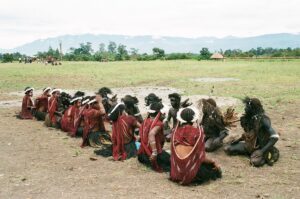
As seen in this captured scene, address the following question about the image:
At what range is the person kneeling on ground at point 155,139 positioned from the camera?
378 inches

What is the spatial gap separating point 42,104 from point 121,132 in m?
7.01

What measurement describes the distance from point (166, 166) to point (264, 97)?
40.6 feet

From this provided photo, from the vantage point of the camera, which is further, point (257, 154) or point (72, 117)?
point (72, 117)

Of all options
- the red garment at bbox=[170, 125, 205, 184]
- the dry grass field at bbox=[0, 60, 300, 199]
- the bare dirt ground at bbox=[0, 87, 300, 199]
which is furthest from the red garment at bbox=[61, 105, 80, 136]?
the red garment at bbox=[170, 125, 205, 184]

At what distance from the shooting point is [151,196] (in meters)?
8.27

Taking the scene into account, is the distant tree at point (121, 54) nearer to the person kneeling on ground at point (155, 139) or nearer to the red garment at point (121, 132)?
the red garment at point (121, 132)

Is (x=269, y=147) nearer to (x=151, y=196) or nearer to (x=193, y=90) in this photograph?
(x=151, y=196)

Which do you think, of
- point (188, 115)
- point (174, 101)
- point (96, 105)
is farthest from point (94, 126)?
point (188, 115)

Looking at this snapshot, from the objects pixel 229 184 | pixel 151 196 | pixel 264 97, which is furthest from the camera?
pixel 264 97

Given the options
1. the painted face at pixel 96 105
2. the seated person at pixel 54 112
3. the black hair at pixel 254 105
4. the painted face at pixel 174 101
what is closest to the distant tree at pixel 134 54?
the seated person at pixel 54 112

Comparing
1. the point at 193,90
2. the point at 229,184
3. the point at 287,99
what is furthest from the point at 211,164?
the point at 193,90

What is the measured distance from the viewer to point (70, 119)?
1427cm

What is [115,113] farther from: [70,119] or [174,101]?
[70,119]

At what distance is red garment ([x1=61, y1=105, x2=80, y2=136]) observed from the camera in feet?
45.7
